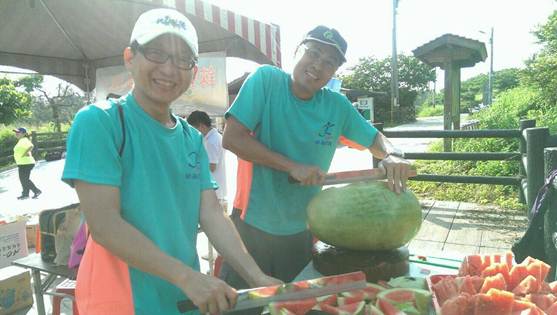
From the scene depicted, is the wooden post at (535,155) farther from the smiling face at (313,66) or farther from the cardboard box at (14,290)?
→ the cardboard box at (14,290)

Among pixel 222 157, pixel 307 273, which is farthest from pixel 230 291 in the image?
pixel 222 157

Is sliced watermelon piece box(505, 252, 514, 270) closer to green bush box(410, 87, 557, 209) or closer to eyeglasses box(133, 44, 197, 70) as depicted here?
eyeglasses box(133, 44, 197, 70)

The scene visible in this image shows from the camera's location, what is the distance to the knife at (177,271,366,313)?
134 cm

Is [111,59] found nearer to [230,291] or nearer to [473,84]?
[230,291]

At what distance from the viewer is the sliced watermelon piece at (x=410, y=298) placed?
5.22 feet

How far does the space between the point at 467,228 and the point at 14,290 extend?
17.4ft

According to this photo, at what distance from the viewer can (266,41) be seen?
543cm

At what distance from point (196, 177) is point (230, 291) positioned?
607 millimetres

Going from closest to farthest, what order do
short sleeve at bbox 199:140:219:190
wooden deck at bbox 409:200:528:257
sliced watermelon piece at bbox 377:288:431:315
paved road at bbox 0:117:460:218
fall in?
sliced watermelon piece at bbox 377:288:431:315
short sleeve at bbox 199:140:219:190
wooden deck at bbox 409:200:528:257
paved road at bbox 0:117:460:218

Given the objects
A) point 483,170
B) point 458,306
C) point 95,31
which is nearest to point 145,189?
point 458,306

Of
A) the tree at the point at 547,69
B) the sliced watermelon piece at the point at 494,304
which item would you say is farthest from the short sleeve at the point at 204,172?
the tree at the point at 547,69

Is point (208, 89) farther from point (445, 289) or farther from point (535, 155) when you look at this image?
point (445, 289)

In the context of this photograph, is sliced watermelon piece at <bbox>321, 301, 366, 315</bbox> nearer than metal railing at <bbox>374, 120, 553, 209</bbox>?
Yes

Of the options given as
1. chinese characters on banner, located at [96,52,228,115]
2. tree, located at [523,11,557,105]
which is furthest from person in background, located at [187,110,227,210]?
tree, located at [523,11,557,105]
